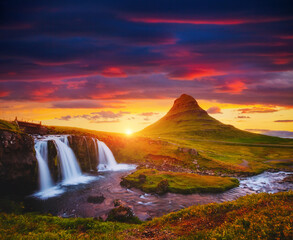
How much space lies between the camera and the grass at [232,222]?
9.94 meters

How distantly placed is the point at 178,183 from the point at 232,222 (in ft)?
74.7

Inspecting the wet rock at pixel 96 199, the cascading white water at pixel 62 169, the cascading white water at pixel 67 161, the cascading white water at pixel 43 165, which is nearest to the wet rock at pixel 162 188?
the wet rock at pixel 96 199

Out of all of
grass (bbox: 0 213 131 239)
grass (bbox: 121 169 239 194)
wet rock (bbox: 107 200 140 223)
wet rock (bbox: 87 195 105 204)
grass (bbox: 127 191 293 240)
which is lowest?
grass (bbox: 121 169 239 194)

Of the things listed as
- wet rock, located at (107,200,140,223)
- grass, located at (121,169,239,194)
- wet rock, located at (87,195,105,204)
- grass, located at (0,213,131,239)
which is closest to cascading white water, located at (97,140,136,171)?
grass, located at (121,169,239,194)

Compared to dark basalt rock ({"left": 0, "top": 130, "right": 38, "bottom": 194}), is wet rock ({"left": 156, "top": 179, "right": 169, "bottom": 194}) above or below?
below

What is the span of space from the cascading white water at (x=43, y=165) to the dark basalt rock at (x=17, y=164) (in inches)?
55.8

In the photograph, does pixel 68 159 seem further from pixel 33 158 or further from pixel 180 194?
pixel 180 194

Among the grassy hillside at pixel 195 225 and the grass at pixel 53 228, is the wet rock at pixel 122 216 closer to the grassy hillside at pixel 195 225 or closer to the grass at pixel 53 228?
the grass at pixel 53 228

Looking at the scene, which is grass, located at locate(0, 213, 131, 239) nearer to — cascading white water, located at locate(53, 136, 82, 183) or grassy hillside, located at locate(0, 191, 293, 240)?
grassy hillside, located at locate(0, 191, 293, 240)

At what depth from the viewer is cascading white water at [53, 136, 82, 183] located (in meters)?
38.5

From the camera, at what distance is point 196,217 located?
1481cm

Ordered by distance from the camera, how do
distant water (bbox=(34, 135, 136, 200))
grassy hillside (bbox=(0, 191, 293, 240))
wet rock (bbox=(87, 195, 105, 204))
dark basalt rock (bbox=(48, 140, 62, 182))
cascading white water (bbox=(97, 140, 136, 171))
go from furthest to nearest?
cascading white water (bbox=(97, 140, 136, 171)) < dark basalt rock (bbox=(48, 140, 62, 182)) < distant water (bbox=(34, 135, 136, 200)) < wet rock (bbox=(87, 195, 105, 204)) < grassy hillside (bbox=(0, 191, 293, 240))

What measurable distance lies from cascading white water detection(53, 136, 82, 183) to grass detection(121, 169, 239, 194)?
499 inches

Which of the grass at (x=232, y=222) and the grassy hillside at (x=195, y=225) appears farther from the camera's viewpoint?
the grassy hillside at (x=195, y=225)
